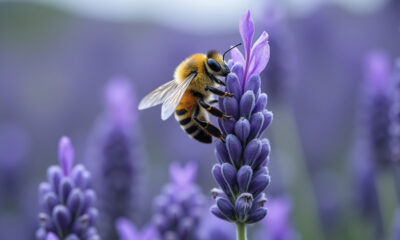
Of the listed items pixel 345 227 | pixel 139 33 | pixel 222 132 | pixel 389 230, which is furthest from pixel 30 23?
pixel 222 132

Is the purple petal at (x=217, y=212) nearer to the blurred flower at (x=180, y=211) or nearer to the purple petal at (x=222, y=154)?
the purple petal at (x=222, y=154)

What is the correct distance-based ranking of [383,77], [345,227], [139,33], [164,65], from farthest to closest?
[139,33] < [164,65] < [345,227] < [383,77]

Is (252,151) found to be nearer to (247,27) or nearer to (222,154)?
(222,154)

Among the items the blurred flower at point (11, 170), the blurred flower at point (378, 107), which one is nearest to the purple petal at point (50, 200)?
the blurred flower at point (378, 107)

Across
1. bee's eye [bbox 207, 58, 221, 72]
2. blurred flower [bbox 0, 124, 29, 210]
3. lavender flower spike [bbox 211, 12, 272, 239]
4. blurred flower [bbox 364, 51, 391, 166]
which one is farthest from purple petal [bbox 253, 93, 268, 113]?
blurred flower [bbox 0, 124, 29, 210]

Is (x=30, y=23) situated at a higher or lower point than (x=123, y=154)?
higher

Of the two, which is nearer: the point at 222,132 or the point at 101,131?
the point at 222,132

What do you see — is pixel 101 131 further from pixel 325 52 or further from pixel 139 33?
pixel 139 33
